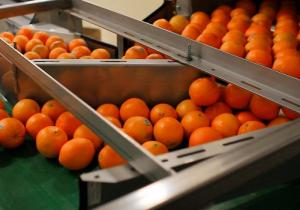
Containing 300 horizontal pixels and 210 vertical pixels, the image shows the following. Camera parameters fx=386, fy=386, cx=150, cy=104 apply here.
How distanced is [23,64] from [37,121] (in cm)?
23

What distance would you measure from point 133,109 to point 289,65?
49 cm

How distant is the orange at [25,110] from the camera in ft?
4.19

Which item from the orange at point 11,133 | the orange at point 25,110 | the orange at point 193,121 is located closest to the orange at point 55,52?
the orange at point 25,110

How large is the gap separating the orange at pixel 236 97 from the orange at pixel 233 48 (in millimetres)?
146

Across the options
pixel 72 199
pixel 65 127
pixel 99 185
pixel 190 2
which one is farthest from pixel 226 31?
pixel 99 185

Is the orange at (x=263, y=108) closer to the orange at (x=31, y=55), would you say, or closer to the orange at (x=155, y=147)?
the orange at (x=155, y=147)

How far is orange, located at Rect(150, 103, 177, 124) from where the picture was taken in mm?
1218

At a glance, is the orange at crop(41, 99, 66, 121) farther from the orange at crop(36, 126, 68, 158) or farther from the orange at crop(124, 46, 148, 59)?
the orange at crop(124, 46, 148, 59)

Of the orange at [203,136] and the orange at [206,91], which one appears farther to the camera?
the orange at [206,91]

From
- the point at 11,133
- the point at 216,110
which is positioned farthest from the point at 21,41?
the point at 216,110

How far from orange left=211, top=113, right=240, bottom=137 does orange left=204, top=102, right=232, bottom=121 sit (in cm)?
5

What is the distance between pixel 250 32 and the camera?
4.91ft

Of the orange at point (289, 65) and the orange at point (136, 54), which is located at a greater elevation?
the orange at point (289, 65)

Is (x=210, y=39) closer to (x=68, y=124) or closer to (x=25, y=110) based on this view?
(x=68, y=124)
